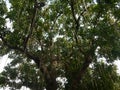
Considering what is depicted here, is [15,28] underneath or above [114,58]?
above

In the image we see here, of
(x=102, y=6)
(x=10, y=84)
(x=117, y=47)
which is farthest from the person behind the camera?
(x=10, y=84)

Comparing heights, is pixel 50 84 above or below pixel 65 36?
below

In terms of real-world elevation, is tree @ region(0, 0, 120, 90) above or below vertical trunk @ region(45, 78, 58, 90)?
above

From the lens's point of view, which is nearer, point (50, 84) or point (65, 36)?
point (50, 84)

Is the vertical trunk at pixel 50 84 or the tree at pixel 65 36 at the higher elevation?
the tree at pixel 65 36

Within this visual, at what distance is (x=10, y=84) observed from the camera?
12906 millimetres

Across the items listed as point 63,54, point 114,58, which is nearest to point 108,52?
point 114,58

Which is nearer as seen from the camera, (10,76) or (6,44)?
(6,44)

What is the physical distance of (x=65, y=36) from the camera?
39.9ft

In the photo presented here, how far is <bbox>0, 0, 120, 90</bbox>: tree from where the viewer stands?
9875 mm

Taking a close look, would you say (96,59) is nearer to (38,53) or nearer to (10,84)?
(38,53)

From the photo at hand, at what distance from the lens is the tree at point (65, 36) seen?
988 cm

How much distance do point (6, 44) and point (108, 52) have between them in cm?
459

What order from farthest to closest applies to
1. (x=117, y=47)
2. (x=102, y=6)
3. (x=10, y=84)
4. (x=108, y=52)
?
(x=10, y=84) → (x=108, y=52) → (x=117, y=47) → (x=102, y=6)
